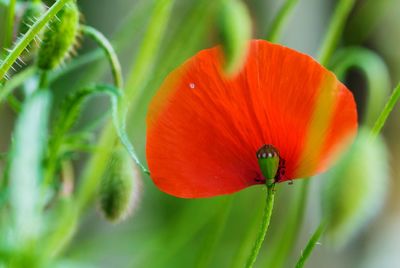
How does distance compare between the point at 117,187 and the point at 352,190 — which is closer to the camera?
the point at 352,190

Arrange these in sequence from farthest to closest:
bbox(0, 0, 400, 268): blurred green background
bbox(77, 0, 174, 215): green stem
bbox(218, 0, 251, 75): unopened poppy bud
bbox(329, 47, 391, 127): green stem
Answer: bbox(0, 0, 400, 268): blurred green background → bbox(77, 0, 174, 215): green stem → bbox(329, 47, 391, 127): green stem → bbox(218, 0, 251, 75): unopened poppy bud

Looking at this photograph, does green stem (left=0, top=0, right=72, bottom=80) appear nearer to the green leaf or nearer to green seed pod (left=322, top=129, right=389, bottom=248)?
the green leaf

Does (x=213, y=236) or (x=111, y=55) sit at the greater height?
(x=111, y=55)

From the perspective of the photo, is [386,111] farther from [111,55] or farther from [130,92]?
[130,92]

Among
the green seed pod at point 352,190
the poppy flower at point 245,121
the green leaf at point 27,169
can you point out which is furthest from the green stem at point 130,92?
the green seed pod at point 352,190

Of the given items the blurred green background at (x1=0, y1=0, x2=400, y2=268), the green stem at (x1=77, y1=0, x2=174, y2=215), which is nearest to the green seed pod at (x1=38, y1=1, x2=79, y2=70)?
the green stem at (x1=77, y1=0, x2=174, y2=215)

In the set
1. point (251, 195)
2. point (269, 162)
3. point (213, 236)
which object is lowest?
point (251, 195)

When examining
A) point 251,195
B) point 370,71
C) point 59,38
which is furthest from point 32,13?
point 251,195
